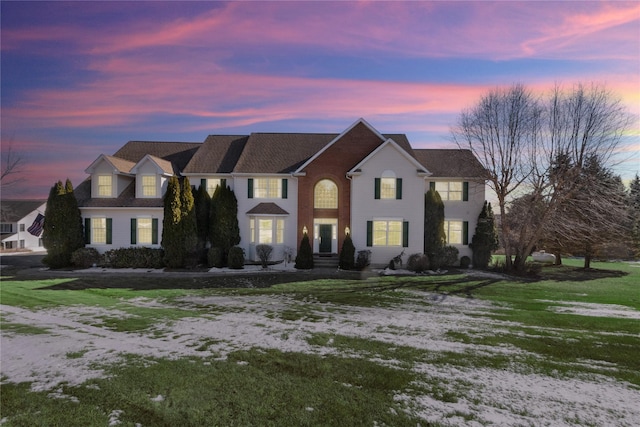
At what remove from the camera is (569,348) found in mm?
7953

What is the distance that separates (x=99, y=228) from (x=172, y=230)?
5925 millimetres

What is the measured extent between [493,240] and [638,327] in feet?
44.6

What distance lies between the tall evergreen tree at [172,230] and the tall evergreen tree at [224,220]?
229 centimetres

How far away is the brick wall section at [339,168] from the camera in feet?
75.4

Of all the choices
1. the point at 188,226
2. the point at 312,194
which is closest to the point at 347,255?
the point at 312,194

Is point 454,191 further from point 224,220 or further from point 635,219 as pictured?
point 635,219

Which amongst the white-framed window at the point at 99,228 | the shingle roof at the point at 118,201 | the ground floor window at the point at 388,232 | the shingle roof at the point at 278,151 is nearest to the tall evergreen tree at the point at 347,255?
the ground floor window at the point at 388,232

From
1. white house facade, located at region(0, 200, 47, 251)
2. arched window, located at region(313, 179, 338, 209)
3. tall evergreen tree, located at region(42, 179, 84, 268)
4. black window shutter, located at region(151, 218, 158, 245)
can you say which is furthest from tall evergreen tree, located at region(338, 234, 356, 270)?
white house facade, located at region(0, 200, 47, 251)

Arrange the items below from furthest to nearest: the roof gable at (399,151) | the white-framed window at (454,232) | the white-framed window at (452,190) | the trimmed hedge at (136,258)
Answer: the white-framed window at (452,190) < the white-framed window at (454,232) < the roof gable at (399,151) < the trimmed hedge at (136,258)

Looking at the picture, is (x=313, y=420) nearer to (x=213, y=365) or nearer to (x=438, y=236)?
(x=213, y=365)

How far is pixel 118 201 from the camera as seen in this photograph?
22.6m

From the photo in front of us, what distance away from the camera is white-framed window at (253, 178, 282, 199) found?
23578 millimetres

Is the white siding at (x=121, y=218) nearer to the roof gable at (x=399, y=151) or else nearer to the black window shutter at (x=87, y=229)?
the black window shutter at (x=87, y=229)

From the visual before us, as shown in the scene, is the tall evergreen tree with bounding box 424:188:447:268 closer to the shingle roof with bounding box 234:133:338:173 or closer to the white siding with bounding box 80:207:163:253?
the shingle roof with bounding box 234:133:338:173
